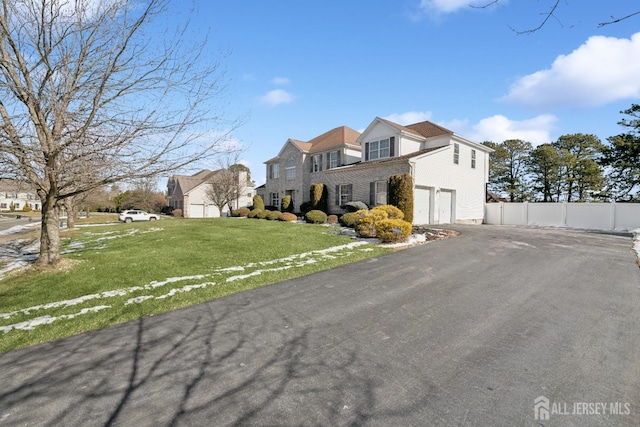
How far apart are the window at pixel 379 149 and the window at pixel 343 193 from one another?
2.96 metres

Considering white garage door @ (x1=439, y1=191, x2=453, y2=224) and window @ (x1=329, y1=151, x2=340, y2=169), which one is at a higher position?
window @ (x1=329, y1=151, x2=340, y2=169)

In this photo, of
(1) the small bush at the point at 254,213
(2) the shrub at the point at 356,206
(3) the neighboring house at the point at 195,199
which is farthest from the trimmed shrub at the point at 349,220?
(3) the neighboring house at the point at 195,199

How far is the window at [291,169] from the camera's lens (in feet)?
91.2

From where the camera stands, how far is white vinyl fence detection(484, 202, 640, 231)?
17905 mm

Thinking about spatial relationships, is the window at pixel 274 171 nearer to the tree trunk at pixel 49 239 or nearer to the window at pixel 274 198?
the window at pixel 274 198

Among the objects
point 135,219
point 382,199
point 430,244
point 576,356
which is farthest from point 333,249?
point 135,219

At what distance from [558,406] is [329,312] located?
10.4 feet

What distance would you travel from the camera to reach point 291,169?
1111 inches

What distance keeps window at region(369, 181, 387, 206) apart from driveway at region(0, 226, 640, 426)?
13.4 m

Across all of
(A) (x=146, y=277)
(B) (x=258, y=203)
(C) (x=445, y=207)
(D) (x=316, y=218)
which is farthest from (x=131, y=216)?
(C) (x=445, y=207)

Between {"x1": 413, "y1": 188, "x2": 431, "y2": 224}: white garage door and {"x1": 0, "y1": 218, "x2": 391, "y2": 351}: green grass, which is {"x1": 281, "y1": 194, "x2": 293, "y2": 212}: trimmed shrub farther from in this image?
{"x1": 0, "y1": 218, "x2": 391, "y2": 351}: green grass

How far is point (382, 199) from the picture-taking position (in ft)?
64.4

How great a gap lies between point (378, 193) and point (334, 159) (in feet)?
22.1

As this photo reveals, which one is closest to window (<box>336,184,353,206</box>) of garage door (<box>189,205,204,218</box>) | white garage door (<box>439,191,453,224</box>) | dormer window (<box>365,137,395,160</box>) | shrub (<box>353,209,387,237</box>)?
dormer window (<box>365,137,395,160</box>)
